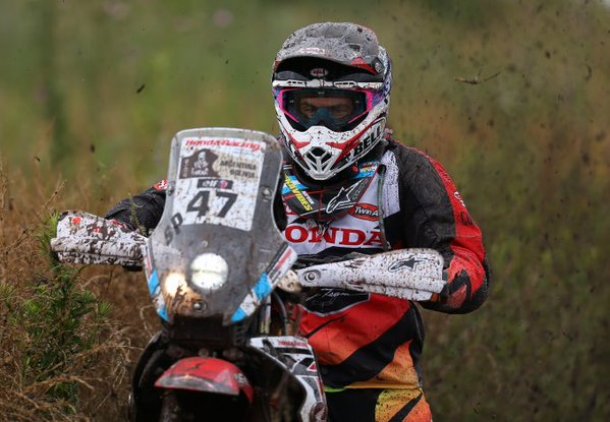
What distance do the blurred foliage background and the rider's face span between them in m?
1.89

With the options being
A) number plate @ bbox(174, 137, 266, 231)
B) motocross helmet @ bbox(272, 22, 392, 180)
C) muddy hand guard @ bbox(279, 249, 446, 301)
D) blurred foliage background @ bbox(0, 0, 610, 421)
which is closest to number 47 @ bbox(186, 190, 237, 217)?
number plate @ bbox(174, 137, 266, 231)

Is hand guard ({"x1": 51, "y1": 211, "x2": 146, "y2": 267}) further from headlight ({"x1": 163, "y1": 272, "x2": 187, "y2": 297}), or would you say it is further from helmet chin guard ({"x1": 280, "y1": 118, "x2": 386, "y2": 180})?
helmet chin guard ({"x1": 280, "y1": 118, "x2": 386, "y2": 180})

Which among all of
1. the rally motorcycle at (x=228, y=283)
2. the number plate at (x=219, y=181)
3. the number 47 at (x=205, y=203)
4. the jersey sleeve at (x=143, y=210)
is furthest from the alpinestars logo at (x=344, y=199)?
the number 47 at (x=205, y=203)

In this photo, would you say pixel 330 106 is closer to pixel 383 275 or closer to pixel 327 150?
pixel 327 150

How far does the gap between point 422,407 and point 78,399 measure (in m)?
1.61

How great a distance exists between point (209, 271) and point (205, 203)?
297mm

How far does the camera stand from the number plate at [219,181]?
4.45 meters

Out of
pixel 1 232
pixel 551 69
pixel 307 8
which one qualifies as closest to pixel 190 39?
pixel 307 8

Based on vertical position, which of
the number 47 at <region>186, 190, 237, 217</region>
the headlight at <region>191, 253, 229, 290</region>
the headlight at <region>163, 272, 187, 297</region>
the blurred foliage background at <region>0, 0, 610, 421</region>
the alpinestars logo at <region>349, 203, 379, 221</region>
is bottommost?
the blurred foliage background at <region>0, 0, 610, 421</region>

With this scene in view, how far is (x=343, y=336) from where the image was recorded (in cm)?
555

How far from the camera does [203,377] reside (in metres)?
4.09

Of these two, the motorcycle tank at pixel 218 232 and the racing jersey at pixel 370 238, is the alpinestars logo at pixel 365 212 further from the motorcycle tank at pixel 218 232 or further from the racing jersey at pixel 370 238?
the motorcycle tank at pixel 218 232

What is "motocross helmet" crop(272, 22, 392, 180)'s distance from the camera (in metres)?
5.52

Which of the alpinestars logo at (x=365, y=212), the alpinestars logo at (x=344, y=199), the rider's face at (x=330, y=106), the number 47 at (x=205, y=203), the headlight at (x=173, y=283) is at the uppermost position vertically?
the rider's face at (x=330, y=106)
